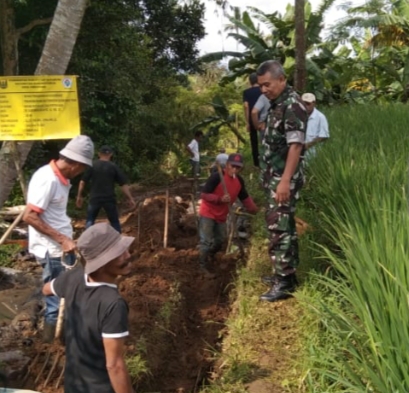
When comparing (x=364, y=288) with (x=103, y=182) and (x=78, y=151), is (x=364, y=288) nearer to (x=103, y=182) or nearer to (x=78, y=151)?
(x=78, y=151)

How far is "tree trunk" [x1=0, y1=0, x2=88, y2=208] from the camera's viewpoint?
531cm

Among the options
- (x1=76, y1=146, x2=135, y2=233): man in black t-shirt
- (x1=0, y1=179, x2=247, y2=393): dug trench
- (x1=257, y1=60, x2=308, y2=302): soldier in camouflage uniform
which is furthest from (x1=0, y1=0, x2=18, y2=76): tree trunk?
(x1=257, y1=60, x2=308, y2=302): soldier in camouflage uniform

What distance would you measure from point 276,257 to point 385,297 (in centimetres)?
209

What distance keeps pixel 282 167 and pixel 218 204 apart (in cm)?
230

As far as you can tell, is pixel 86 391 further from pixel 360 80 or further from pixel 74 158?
pixel 360 80

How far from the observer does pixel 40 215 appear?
13.8ft

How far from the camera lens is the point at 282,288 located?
4895 millimetres

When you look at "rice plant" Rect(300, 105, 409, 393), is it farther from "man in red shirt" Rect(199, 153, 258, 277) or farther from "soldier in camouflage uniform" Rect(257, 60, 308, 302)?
"man in red shirt" Rect(199, 153, 258, 277)

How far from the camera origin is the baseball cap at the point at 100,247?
8.72 ft

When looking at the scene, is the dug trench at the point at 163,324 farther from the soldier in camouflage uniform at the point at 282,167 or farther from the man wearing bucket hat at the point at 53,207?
the soldier in camouflage uniform at the point at 282,167

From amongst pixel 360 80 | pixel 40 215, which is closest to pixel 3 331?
pixel 40 215

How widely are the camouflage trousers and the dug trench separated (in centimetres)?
95

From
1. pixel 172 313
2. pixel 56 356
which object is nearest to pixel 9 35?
pixel 172 313

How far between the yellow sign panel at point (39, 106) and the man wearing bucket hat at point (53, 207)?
127 centimetres
